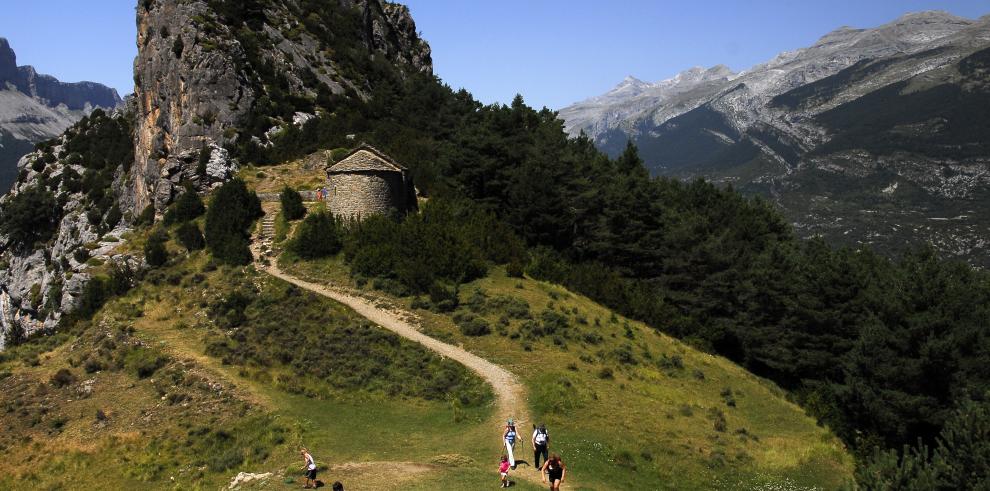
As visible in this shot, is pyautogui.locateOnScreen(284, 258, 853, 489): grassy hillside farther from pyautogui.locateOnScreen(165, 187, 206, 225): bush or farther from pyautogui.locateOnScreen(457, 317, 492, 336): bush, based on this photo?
pyautogui.locateOnScreen(165, 187, 206, 225): bush

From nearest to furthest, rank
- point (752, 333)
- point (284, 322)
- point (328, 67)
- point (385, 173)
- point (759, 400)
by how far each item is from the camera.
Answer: point (284, 322)
point (759, 400)
point (385, 173)
point (752, 333)
point (328, 67)

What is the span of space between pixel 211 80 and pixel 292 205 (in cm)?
2126

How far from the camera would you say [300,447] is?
74.7ft

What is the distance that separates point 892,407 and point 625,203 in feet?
81.6

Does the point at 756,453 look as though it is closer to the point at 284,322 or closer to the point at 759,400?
the point at 759,400

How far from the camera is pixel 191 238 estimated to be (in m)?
43.4

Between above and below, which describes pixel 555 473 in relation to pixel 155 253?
below

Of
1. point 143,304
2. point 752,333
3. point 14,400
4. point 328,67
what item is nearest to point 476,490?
point 14,400

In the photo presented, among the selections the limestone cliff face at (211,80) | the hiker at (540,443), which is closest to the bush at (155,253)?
the limestone cliff face at (211,80)

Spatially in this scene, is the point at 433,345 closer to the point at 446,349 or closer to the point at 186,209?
the point at 446,349

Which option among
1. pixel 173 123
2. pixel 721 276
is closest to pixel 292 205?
pixel 173 123

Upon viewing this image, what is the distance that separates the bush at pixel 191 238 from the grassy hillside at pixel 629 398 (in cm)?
705

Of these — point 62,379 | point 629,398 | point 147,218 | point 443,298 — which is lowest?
point 629,398

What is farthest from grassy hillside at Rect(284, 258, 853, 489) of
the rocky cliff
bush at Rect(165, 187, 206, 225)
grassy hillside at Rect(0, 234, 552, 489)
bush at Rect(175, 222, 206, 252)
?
the rocky cliff
